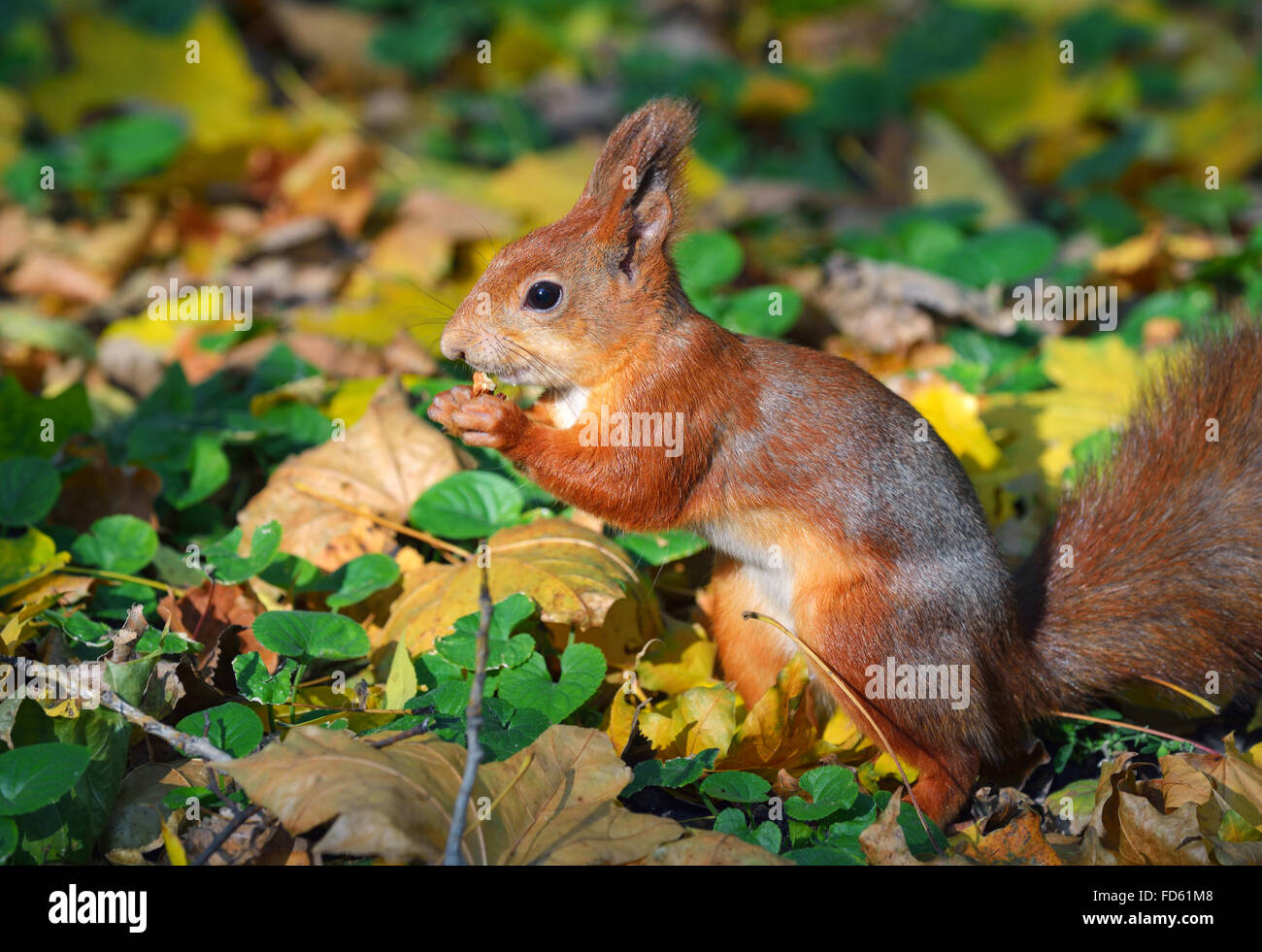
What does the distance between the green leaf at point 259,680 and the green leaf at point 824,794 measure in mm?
918

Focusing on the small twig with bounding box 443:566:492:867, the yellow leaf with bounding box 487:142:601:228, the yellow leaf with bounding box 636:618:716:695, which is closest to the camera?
the small twig with bounding box 443:566:492:867

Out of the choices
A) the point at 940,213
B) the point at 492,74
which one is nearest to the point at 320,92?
the point at 492,74

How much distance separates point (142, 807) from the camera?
74.7 inches

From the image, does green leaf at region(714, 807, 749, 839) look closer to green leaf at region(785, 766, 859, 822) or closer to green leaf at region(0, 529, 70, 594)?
green leaf at region(785, 766, 859, 822)

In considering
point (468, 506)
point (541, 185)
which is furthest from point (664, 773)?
point (541, 185)

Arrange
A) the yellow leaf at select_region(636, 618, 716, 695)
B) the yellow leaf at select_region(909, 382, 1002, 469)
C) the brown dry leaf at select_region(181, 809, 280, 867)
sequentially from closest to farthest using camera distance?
the brown dry leaf at select_region(181, 809, 280, 867) < the yellow leaf at select_region(636, 618, 716, 695) < the yellow leaf at select_region(909, 382, 1002, 469)

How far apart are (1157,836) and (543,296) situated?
56.6 inches

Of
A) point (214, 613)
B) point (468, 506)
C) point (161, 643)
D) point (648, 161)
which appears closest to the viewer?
point (161, 643)

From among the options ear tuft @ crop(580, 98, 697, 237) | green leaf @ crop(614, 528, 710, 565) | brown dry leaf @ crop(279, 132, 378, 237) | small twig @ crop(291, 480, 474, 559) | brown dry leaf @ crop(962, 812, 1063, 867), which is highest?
brown dry leaf @ crop(279, 132, 378, 237)

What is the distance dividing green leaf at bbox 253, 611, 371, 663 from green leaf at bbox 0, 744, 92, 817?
1.44 feet

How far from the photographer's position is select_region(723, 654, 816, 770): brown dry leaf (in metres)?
2.19

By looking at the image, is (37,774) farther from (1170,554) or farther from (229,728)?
(1170,554)

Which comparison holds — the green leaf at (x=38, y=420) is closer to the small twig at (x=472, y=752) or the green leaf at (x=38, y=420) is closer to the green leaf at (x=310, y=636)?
the green leaf at (x=310, y=636)

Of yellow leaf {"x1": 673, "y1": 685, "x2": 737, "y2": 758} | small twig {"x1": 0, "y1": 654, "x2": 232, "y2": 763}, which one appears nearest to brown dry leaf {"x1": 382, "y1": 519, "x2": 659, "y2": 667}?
yellow leaf {"x1": 673, "y1": 685, "x2": 737, "y2": 758}
